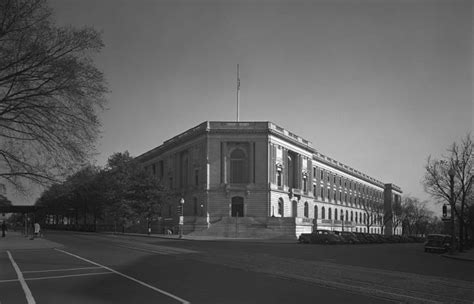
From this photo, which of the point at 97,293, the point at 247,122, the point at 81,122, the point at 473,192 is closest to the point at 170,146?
the point at 247,122

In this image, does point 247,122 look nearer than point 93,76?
No

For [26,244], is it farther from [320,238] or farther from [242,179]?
[242,179]

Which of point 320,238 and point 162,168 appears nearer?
point 320,238

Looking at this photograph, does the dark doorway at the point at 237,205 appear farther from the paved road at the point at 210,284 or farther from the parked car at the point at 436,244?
the paved road at the point at 210,284

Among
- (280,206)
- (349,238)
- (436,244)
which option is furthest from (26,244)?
(280,206)

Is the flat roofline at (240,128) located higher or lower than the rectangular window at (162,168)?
higher

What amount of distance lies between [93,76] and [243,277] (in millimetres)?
9650

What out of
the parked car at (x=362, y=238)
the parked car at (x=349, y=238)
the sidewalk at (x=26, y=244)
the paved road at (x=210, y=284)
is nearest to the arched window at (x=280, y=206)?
the parked car at (x=362, y=238)

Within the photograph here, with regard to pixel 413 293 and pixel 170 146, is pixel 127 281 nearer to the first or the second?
pixel 413 293

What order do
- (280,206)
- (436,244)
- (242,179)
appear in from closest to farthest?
(436,244) < (242,179) < (280,206)

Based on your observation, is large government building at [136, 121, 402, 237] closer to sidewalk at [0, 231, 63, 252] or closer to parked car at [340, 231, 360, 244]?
parked car at [340, 231, 360, 244]

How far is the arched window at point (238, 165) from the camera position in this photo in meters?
84.2

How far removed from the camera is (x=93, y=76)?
18438 mm

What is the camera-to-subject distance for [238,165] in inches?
3334
